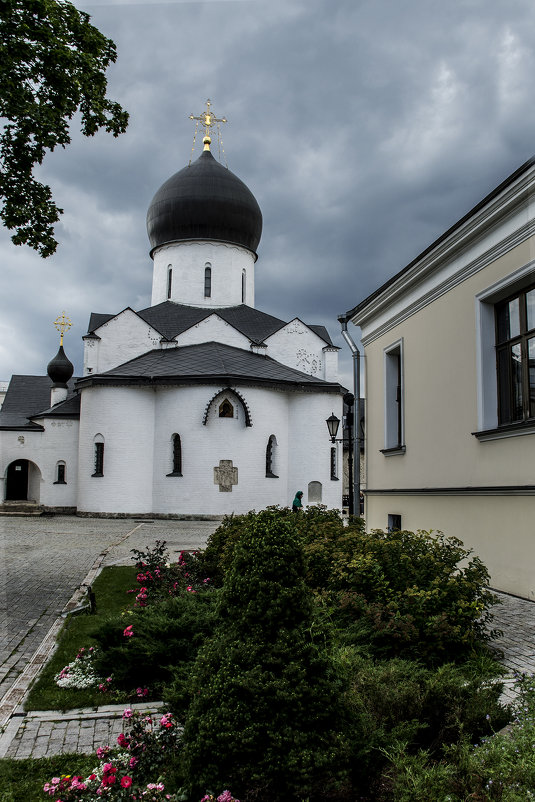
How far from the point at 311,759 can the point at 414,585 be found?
279cm

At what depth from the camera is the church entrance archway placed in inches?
1361

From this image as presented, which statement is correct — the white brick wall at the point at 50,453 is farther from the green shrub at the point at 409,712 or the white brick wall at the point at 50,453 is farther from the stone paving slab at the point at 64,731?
the green shrub at the point at 409,712

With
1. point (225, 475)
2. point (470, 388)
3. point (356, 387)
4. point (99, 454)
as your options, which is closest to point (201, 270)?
point (99, 454)

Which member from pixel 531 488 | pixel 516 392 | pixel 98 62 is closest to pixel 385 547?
pixel 531 488

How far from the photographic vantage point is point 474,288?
28.9 ft

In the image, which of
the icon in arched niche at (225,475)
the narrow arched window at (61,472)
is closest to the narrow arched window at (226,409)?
the icon in arched niche at (225,475)

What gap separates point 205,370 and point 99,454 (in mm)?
5680

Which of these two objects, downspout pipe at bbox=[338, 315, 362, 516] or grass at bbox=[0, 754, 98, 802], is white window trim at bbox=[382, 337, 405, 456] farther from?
grass at bbox=[0, 754, 98, 802]

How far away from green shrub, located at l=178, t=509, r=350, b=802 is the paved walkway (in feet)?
Answer: 4.65

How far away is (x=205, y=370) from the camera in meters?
27.5

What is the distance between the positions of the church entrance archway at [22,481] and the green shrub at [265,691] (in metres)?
33.3

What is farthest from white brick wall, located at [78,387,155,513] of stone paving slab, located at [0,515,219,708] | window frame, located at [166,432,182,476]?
stone paving slab, located at [0,515,219,708]

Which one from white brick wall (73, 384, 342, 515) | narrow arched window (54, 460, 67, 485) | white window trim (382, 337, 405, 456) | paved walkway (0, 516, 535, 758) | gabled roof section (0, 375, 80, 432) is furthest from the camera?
gabled roof section (0, 375, 80, 432)

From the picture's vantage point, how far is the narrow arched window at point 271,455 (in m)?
28.0
